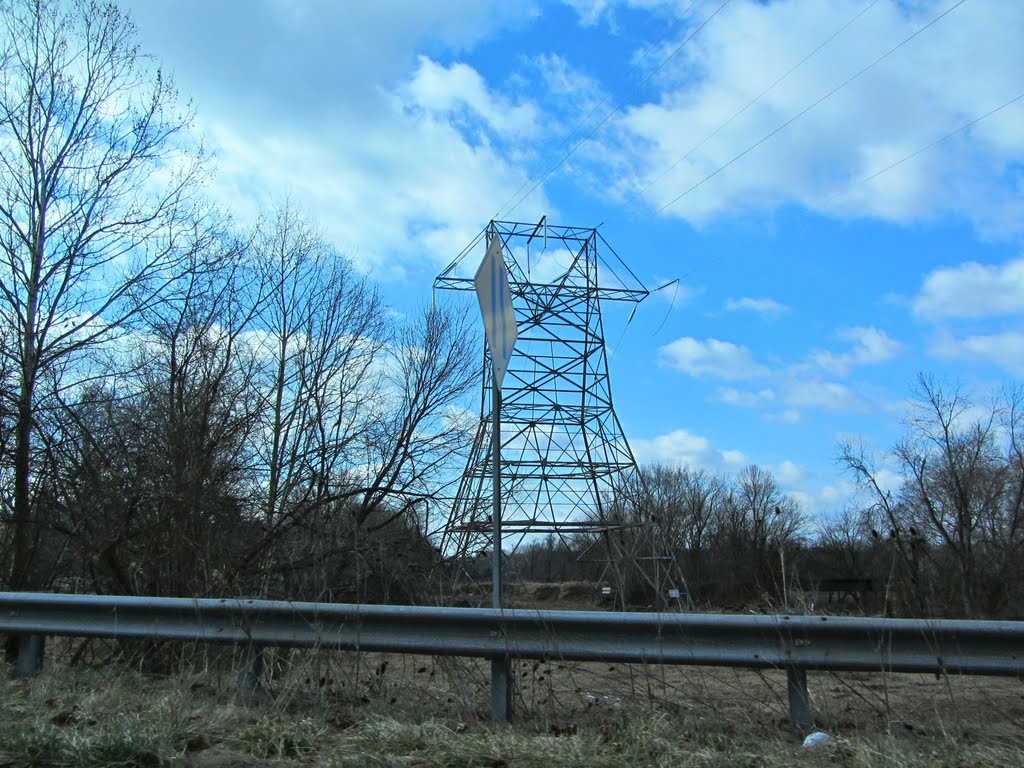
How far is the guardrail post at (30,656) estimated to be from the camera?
18.9 ft

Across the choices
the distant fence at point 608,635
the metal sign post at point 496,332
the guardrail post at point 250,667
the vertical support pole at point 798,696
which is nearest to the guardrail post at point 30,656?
the distant fence at point 608,635

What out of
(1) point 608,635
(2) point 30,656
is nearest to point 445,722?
(1) point 608,635

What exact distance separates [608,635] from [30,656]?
416 cm

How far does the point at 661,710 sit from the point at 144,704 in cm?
291

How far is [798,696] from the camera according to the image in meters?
4.39

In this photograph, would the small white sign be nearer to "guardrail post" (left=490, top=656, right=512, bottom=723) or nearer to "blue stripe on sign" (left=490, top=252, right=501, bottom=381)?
"blue stripe on sign" (left=490, top=252, right=501, bottom=381)

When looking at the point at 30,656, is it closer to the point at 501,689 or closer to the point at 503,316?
the point at 501,689

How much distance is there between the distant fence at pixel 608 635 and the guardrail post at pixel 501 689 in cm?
7

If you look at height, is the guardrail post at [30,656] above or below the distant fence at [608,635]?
below

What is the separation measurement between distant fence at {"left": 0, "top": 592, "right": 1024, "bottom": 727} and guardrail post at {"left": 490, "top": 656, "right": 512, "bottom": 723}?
0.07m

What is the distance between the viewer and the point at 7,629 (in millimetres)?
5723

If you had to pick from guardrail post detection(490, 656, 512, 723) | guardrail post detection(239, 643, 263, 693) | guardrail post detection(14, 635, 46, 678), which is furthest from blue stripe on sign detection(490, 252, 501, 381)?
guardrail post detection(14, 635, 46, 678)

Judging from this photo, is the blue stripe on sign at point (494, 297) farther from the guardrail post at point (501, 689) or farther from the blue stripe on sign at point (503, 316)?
the guardrail post at point (501, 689)

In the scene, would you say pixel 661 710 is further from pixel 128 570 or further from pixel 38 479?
pixel 38 479
